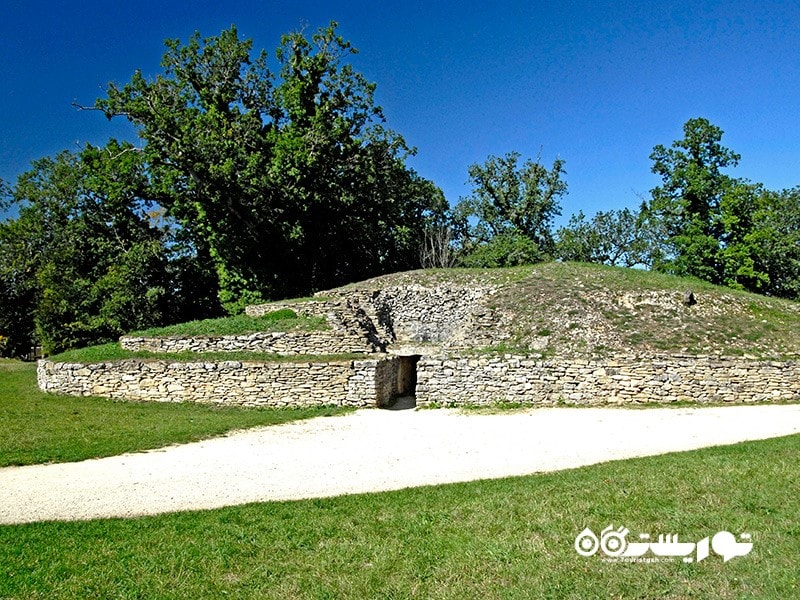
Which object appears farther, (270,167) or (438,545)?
(270,167)

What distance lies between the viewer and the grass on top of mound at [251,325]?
67.7ft

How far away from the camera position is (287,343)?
64.8 ft

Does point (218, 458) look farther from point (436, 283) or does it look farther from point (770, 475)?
point (436, 283)

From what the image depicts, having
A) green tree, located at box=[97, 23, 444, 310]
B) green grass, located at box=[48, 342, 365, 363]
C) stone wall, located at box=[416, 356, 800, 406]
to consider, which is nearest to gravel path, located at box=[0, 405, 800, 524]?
stone wall, located at box=[416, 356, 800, 406]

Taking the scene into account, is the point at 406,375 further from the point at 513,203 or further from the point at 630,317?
the point at 513,203

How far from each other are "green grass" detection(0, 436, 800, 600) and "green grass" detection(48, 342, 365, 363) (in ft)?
34.1

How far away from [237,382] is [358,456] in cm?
802

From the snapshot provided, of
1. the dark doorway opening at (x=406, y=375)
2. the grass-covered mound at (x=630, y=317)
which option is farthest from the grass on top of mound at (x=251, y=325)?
the grass-covered mound at (x=630, y=317)

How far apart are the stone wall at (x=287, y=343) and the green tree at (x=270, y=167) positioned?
39.1 feet

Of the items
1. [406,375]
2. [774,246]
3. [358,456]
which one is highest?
[774,246]

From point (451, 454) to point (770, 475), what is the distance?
502 cm

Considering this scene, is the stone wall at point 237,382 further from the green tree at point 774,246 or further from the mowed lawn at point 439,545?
the green tree at point 774,246

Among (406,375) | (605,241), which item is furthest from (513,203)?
(406,375)

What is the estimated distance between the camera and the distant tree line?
30.8 metres
